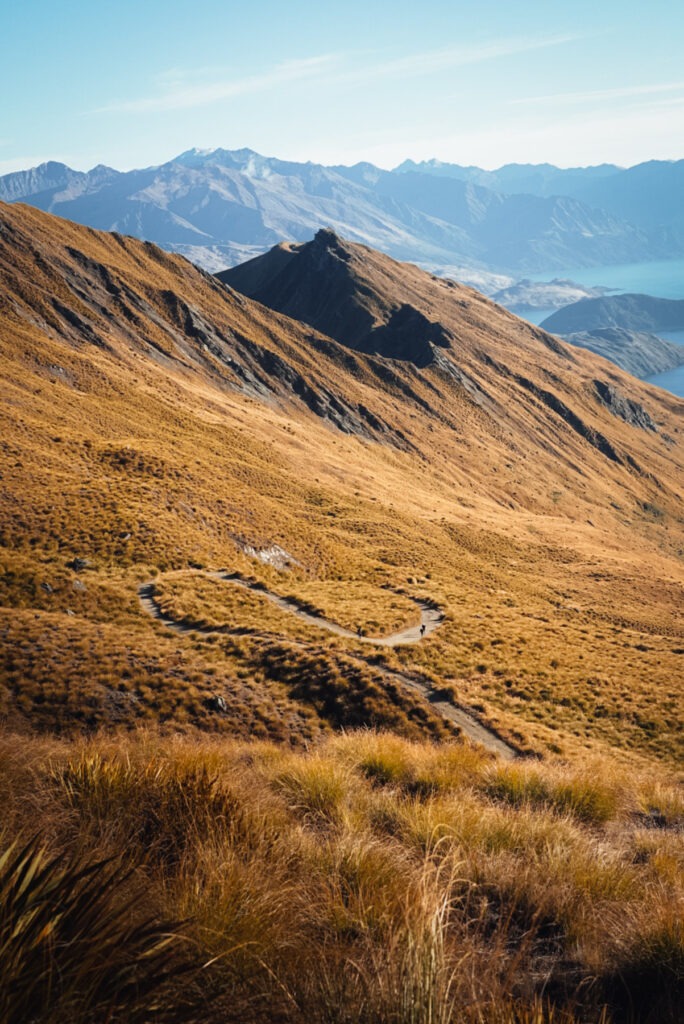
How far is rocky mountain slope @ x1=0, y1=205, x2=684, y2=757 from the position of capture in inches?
746

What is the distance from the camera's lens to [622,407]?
177 metres

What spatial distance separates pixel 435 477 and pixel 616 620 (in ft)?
176

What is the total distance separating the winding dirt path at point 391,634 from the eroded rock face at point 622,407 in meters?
162

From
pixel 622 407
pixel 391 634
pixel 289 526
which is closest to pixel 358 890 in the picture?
pixel 391 634

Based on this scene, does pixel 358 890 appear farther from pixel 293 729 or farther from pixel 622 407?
pixel 622 407

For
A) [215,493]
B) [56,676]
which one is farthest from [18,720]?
[215,493]

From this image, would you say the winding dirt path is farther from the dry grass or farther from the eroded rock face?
the eroded rock face

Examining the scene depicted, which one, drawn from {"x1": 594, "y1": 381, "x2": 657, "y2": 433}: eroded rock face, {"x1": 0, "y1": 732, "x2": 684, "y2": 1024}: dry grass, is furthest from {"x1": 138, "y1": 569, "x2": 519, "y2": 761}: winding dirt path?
{"x1": 594, "y1": 381, "x2": 657, "y2": 433}: eroded rock face

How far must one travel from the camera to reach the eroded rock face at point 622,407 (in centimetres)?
17388

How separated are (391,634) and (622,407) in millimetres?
175003

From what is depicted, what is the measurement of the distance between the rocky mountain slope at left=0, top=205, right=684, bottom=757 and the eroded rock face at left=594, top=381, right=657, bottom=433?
2841 centimetres

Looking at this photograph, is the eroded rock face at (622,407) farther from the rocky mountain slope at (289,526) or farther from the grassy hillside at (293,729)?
the grassy hillside at (293,729)

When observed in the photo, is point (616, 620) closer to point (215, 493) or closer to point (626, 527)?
point (215, 493)

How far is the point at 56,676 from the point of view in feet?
53.0
